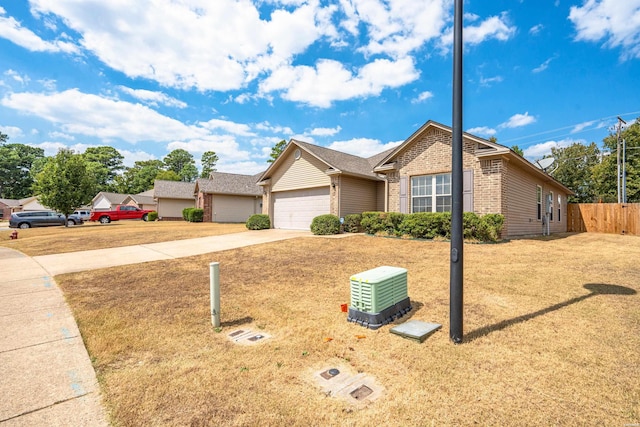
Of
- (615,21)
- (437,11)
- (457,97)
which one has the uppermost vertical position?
(615,21)

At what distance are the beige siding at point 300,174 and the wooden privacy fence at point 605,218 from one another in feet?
61.1

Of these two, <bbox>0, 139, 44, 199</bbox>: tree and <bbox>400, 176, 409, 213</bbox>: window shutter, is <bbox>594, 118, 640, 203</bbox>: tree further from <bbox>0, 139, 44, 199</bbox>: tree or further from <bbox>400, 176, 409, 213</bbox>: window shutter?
<bbox>0, 139, 44, 199</bbox>: tree

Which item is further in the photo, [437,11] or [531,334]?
[437,11]

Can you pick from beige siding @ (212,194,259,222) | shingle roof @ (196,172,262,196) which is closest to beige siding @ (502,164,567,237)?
shingle roof @ (196,172,262,196)

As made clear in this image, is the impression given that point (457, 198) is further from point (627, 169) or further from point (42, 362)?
point (627, 169)

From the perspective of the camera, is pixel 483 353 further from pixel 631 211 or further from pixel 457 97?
pixel 631 211

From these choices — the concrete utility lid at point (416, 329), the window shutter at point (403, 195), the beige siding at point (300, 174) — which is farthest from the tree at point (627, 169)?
the concrete utility lid at point (416, 329)

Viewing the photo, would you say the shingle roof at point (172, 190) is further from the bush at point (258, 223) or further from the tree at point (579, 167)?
the tree at point (579, 167)

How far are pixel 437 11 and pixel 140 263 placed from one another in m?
9.07

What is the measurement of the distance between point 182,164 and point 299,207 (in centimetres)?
6588

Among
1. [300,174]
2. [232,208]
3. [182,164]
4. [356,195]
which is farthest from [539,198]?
[182,164]

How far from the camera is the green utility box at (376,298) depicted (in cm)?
412

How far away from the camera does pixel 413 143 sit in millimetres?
13781

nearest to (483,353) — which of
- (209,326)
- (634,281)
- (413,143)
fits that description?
(209,326)
